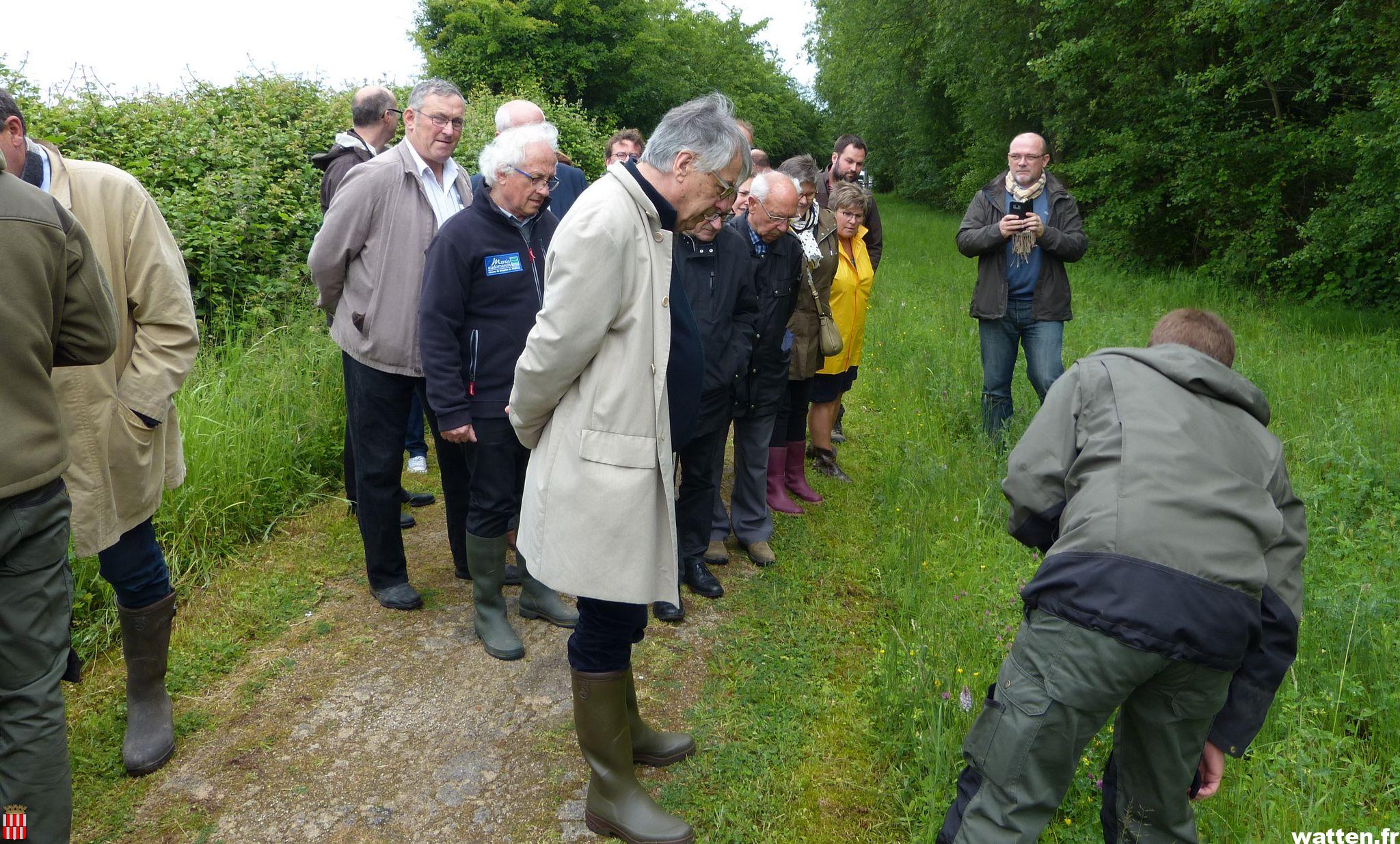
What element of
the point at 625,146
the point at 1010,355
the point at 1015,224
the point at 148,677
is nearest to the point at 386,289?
the point at 148,677

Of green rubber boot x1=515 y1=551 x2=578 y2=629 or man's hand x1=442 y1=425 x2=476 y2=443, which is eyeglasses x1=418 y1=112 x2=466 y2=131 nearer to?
man's hand x1=442 y1=425 x2=476 y2=443

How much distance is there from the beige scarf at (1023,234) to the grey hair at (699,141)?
12.4 feet

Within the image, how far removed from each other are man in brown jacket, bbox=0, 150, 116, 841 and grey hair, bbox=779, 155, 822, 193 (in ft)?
12.6

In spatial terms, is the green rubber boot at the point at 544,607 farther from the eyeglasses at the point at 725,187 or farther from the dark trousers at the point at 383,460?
the eyeglasses at the point at 725,187

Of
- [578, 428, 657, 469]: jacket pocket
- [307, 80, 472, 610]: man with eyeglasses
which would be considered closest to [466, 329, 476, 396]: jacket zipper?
[307, 80, 472, 610]: man with eyeglasses

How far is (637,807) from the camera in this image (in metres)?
2.89

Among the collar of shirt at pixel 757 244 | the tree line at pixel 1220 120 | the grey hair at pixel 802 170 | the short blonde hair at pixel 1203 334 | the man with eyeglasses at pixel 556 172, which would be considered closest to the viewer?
the short blonde hair at pixel 1203 334

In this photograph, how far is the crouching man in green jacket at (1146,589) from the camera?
2.16 metres

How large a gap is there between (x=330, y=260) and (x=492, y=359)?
3.10 ft

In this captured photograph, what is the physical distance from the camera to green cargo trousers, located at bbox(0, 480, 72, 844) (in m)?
2.29

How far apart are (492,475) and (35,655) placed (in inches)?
71.6

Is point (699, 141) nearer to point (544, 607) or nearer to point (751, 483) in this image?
point (544, 607)

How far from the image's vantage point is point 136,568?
10.6ft

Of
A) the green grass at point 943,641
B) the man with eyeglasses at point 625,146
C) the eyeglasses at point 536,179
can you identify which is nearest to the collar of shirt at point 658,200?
the eyeglasses at point 536,179
